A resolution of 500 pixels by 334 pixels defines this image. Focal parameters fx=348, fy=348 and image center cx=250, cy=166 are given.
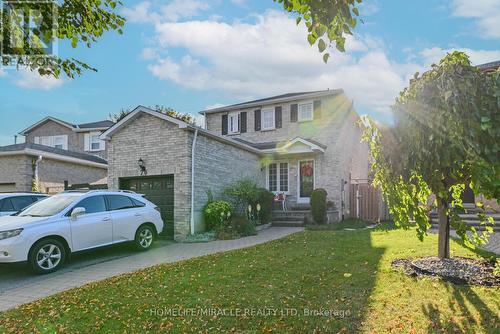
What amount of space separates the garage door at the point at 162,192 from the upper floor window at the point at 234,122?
8449 mm

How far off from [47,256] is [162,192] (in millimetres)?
5317

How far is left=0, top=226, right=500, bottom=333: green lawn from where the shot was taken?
4.21m

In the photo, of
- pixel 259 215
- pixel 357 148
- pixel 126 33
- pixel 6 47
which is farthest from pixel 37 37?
pixel 357 148

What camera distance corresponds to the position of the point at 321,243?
31.8ft

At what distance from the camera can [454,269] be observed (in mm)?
6031

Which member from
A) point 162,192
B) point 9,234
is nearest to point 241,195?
point 162,192

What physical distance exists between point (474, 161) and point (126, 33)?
256 inches

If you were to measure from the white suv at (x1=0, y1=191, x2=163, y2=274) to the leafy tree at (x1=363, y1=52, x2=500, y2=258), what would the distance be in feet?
21.1

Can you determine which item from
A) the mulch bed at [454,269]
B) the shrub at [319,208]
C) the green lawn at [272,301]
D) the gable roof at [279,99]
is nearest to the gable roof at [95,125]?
the gable roof at [279,99]

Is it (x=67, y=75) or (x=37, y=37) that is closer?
(x=37, y=37)

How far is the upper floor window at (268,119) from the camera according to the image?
19.5 metres

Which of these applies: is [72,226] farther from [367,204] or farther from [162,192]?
[367,204]

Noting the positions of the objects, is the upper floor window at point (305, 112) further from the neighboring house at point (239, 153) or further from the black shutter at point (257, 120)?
the black shutter at point (257, 120)

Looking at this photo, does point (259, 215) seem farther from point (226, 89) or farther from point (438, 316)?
point (438, 316)
